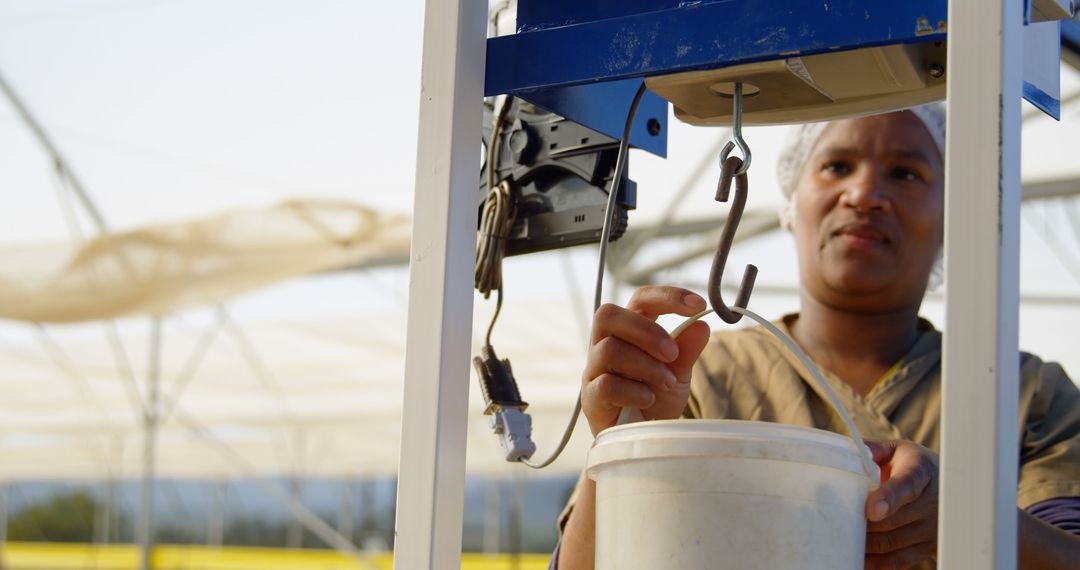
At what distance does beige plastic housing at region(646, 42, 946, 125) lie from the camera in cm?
94

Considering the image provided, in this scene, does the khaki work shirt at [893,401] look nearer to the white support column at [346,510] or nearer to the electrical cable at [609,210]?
the electrical cable at [609,210]

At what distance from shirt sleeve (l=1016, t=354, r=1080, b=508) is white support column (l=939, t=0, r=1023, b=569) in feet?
2.05

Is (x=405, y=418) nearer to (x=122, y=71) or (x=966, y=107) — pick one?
(x=966, y=107)

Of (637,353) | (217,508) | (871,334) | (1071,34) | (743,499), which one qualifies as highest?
(1071,34)

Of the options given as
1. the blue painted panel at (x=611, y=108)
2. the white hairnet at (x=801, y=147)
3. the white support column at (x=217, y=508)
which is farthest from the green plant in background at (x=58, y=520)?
the blue painted panel at (x=611, y=108)

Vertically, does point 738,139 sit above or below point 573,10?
below

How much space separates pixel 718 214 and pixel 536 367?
281 centimetres

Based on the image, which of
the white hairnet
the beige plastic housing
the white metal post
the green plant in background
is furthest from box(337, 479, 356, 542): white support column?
the beige plastic housing

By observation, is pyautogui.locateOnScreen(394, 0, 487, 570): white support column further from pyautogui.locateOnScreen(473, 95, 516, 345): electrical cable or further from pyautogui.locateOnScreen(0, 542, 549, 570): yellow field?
pyautogui.locateOnScreen(0, 542, 549, 570): yellow field

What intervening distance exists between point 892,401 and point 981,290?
0.78 m

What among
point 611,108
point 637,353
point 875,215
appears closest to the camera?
point 637,353

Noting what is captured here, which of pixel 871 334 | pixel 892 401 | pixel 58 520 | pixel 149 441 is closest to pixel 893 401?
pixel 892 401

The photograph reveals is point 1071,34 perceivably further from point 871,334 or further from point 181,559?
point 181,559

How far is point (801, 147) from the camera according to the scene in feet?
5.77
